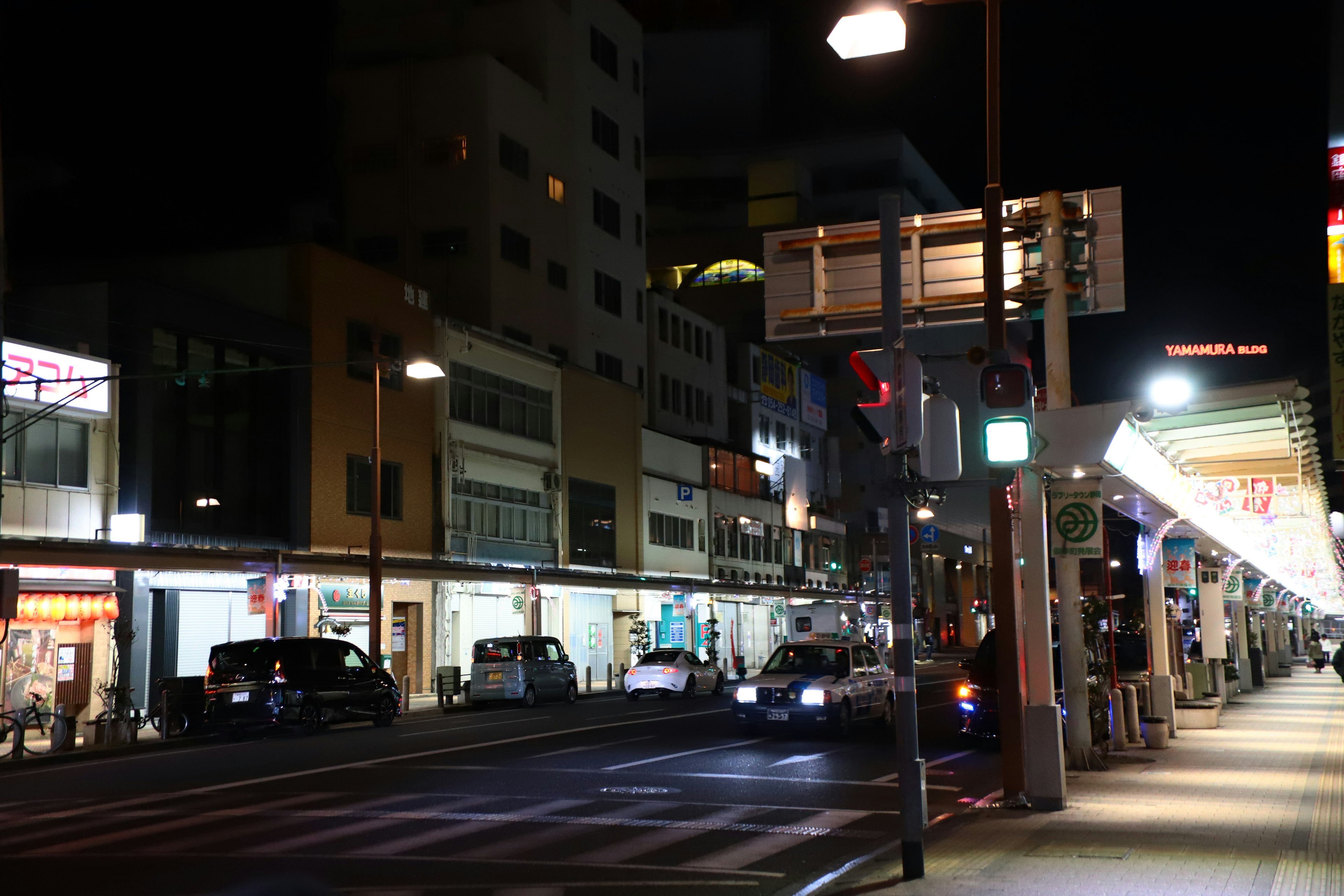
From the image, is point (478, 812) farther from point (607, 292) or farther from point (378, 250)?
point (607, 292)

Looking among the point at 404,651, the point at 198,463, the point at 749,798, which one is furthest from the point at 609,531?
the point at 749,798

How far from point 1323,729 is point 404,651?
28582mm

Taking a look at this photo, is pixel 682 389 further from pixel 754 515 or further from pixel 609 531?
pixel 609 531

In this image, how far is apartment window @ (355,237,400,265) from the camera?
176 ft

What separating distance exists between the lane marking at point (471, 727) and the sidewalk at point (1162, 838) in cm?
1341

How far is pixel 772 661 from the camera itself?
25.7 meters

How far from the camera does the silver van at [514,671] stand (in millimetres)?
35750

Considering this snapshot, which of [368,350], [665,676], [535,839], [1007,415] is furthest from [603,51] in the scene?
[1007,415]

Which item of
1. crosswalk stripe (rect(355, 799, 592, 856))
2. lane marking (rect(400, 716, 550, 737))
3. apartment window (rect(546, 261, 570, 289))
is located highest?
apartment window (rect(546, 261, 570, 289))

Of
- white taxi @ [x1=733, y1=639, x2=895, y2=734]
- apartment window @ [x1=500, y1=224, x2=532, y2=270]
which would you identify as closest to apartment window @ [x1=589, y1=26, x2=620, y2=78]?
apartment window @ [x1=500, y1=224, x2=532, y2=270]

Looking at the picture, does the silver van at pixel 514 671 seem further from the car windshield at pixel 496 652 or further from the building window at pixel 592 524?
the building window at pixel 592 524

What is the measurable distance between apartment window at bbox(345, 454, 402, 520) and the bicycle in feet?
44.1

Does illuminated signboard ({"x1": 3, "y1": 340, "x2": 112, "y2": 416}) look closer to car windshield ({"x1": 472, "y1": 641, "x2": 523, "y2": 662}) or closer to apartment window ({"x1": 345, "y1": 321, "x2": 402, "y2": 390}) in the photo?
apartment window ({"x1": 345, "y1": 321, "x2": 402, "y2": 390})

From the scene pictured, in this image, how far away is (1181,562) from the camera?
25.8m
